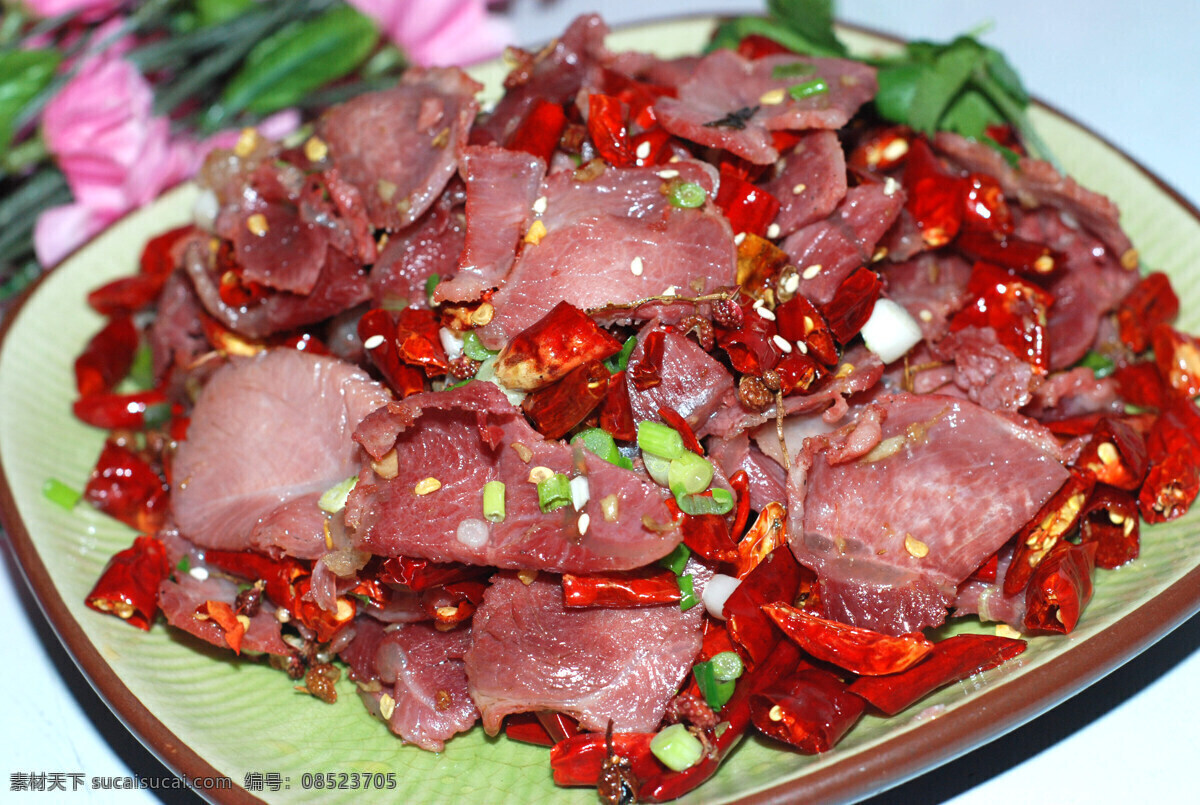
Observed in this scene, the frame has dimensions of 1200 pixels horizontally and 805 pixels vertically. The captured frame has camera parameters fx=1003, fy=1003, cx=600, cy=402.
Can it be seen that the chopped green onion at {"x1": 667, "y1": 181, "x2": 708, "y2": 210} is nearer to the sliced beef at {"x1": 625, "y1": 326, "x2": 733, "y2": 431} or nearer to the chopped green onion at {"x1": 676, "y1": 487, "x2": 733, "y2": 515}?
the sliced beef at {"x1": 625, "y1": 326, "x2": 733, "y2": 431}

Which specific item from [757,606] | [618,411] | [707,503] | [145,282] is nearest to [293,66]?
[145,282]

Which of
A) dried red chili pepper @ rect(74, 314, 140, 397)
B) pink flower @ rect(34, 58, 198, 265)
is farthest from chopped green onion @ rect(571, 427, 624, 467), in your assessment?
pink flower @ rect(34, 58, 198, 265)

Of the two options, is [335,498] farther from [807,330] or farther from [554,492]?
[807,330]

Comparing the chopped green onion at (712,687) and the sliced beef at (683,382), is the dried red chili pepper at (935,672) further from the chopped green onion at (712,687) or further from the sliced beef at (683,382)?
the sliced beef at (683,382)

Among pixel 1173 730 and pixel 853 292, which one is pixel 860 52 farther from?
pixel 1173 730

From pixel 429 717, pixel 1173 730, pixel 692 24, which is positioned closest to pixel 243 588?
pixel 429 717

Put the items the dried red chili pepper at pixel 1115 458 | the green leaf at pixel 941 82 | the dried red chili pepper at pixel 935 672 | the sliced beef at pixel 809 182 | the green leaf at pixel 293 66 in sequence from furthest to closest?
the green leaf at pixel 293 66 < the green leaf at pixel 941 82 < the sliced beef at pixel 809 182 < the dried red chili pepper at pixel 1115 458 < the dried red chili pepper at pixel 935 672

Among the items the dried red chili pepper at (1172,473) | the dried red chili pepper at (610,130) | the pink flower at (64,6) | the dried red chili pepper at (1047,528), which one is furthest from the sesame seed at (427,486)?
the pink flower at (64,6)
